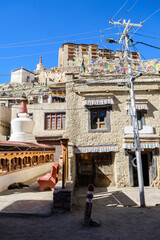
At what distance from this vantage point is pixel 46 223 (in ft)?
17.4

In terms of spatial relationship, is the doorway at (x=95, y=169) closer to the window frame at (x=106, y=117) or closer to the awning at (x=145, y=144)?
the awning at (x=145, y=144)

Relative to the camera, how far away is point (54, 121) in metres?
25.5

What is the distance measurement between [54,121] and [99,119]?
1336 centimetres

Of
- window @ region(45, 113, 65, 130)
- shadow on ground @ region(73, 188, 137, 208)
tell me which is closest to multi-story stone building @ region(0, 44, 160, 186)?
shadow on ground @ region(73, 188, 137, 208)

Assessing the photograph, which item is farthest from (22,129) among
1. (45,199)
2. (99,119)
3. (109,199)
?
(109,199)

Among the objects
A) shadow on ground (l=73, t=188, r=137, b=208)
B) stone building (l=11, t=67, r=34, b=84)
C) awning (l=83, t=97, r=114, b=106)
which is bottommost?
shadow on ground (l=73, t=188, r=137, b=208)

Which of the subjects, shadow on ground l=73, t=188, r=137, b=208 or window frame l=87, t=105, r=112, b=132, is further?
window frame l=87, t=105, r=112, b=132

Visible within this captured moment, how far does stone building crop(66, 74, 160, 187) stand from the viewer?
1239cm

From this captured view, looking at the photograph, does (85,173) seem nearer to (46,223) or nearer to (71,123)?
(71,123)

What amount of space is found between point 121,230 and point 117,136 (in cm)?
822

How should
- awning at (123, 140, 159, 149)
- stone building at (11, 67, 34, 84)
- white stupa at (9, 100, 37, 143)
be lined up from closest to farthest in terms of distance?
awning at (123, 140, 159, 149), white stupa at (9, 100, 37, 143), stone building at (11, 67, 34, 84)

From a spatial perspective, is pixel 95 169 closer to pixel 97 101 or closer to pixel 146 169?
pixel 146 169

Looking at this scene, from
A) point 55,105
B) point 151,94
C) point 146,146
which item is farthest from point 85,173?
point 55,105

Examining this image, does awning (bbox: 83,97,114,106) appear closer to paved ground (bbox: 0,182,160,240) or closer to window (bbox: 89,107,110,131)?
window (bbox: 89,107,110,131)
